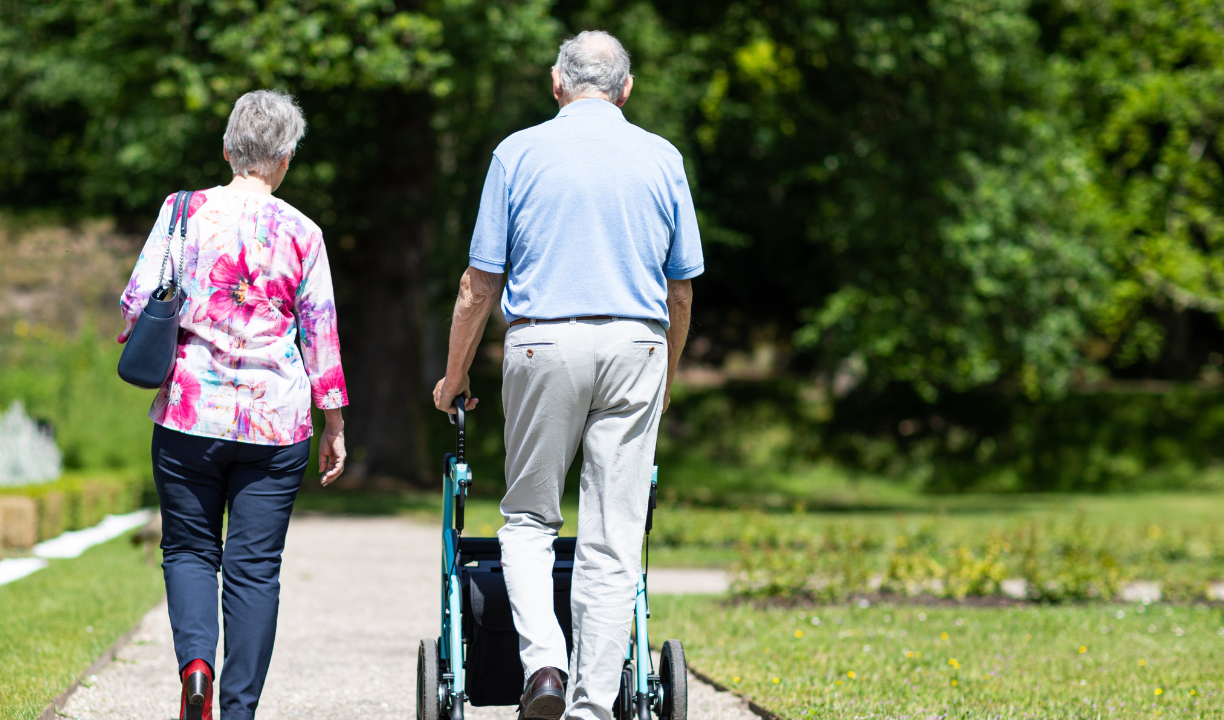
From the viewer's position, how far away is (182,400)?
11.0 ft

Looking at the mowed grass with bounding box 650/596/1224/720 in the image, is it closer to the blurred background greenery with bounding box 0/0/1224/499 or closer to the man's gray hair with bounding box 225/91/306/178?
the man's gray hair with bounding box 225/91/306/178

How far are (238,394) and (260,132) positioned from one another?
0.73 metres

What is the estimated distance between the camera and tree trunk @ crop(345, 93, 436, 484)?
16.4 m

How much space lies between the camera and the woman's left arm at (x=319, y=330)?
3523mm

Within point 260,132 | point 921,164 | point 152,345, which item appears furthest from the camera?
point 921,164

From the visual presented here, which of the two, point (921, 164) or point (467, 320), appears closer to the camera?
point (467, 320)

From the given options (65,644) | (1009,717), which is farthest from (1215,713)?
(65,644)

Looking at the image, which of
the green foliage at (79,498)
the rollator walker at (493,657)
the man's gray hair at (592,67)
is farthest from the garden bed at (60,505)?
the man's gray hair at (592,67)

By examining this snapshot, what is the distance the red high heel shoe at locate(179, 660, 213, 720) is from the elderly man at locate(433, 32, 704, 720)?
83 cm

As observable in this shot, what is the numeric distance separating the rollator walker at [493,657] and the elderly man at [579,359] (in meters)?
0.13

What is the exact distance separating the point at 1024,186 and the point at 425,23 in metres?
7.91

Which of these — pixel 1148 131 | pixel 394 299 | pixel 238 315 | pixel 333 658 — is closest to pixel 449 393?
pixel 238 315

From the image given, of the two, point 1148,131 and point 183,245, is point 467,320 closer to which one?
point 183,245

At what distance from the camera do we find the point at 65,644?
17.5 ft
